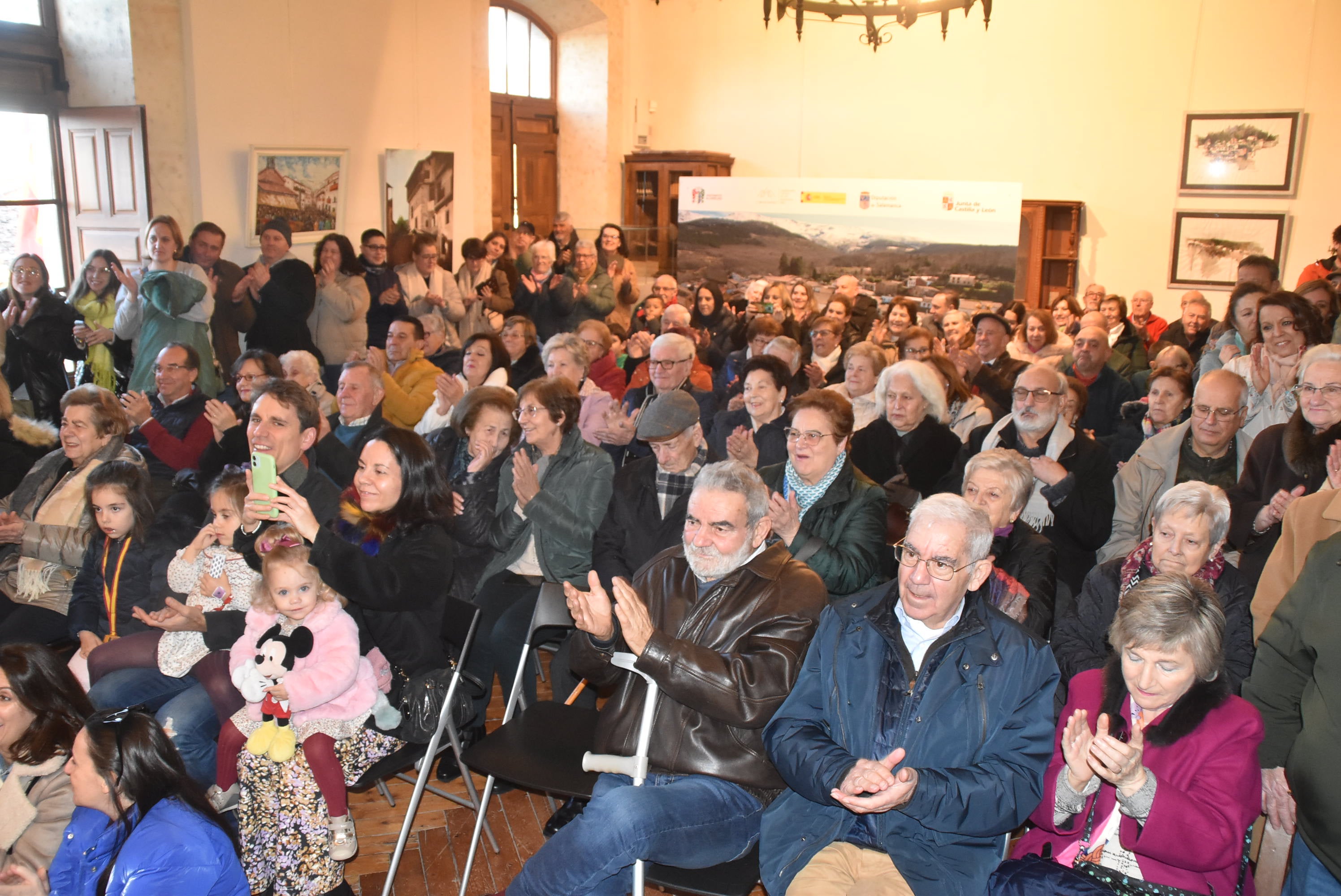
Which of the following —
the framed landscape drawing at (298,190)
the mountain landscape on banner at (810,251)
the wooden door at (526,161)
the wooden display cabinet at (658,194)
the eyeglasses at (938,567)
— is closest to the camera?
the eyeglasses at (938,567)

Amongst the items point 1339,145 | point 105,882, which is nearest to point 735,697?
point 105,882

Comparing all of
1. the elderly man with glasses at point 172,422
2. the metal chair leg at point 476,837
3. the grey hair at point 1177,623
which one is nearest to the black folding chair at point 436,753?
the metal chair leg at point 476,837

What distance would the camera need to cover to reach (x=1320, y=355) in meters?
3.26

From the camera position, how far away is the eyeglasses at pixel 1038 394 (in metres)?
3.79

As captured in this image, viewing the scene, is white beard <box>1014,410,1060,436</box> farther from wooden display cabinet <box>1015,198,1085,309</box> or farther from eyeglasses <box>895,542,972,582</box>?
wooden display cabinet <box>1015,198,1085,309</box>

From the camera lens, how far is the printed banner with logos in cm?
980

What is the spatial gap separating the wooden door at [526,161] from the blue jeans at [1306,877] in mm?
10537

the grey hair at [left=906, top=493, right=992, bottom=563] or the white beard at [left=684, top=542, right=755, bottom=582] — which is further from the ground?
the grey hair at [left=906, top=493, right=992, bottom=563]

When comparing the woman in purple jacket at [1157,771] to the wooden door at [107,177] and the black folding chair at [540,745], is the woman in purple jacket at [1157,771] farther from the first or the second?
the wooden door at [107,177]

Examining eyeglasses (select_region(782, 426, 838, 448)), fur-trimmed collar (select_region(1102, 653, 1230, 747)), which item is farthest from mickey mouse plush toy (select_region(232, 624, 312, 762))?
fur-trimmed collar (select_region(1102, 653, 1230, 747))

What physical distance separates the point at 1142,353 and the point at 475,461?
5227 millimetres

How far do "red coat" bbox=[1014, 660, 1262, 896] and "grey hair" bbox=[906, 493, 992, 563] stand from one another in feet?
1.54

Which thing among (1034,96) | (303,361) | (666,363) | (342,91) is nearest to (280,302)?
(303,361)

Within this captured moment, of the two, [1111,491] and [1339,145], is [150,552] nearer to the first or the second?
[1111,491]
